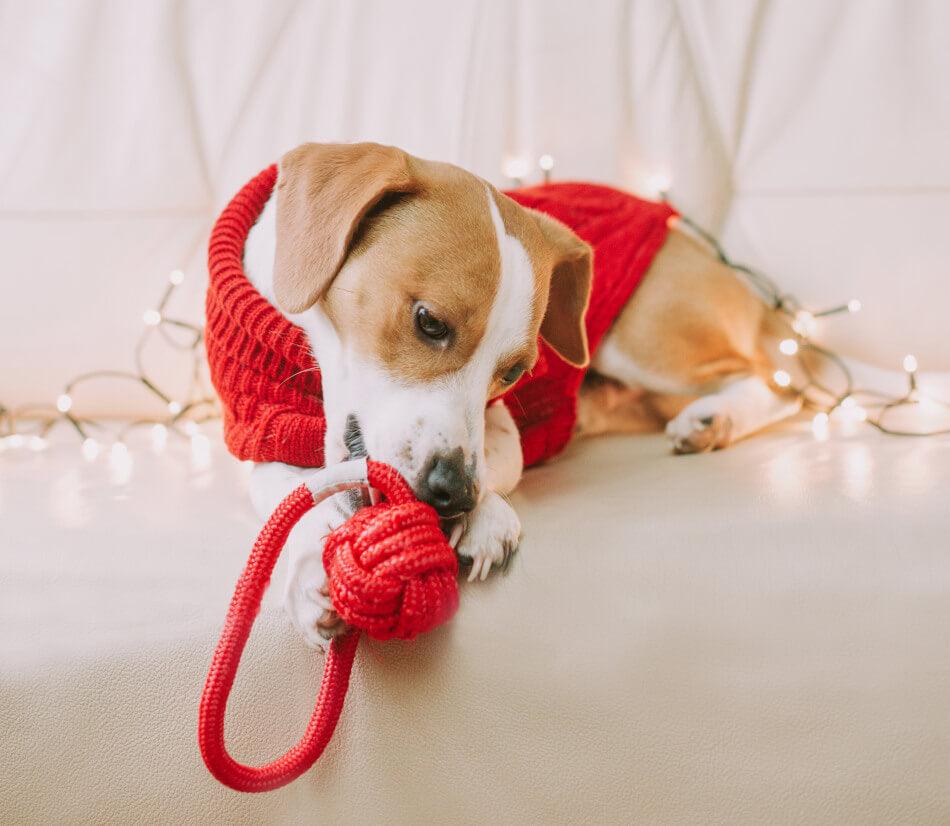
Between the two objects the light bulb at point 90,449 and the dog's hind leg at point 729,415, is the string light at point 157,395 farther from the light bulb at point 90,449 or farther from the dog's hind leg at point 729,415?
the dog's hind leg at point 729,415

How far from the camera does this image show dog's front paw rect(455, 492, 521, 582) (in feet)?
2.91

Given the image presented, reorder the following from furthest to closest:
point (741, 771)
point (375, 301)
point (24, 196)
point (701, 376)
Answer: point (24, 196) < point (701, 376) < point (375, 301) < point (741, 771)

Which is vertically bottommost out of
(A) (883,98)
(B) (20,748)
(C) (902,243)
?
(B) (20,748)

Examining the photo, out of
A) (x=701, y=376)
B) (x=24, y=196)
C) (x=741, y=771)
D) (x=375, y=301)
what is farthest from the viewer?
(x=24, y=196)

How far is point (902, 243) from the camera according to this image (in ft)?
5.23

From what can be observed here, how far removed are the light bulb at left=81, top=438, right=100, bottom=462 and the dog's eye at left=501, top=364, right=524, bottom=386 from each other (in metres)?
0.69

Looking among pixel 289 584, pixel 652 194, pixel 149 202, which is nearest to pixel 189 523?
pixel 289 584

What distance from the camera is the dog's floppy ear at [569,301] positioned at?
1.24 m

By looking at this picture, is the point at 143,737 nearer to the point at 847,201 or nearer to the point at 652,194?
the point at 652,194

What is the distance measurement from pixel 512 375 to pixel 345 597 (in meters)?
0.44

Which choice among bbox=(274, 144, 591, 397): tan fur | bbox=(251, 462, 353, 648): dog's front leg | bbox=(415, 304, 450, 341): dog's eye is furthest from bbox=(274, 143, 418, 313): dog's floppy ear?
bbox=(251, 462, 353, 648): dog's front leg

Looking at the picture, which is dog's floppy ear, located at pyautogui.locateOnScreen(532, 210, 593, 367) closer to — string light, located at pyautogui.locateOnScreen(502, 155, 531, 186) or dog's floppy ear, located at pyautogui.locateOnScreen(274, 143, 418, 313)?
dog's floppy ear, located at pyautogui.locateOnScreen(274, 143, 418, 313)

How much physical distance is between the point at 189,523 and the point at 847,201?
129cm

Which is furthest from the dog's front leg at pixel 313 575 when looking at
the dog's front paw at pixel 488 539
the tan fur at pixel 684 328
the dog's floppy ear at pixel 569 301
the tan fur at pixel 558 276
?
the tan fur at pixel 684 328
